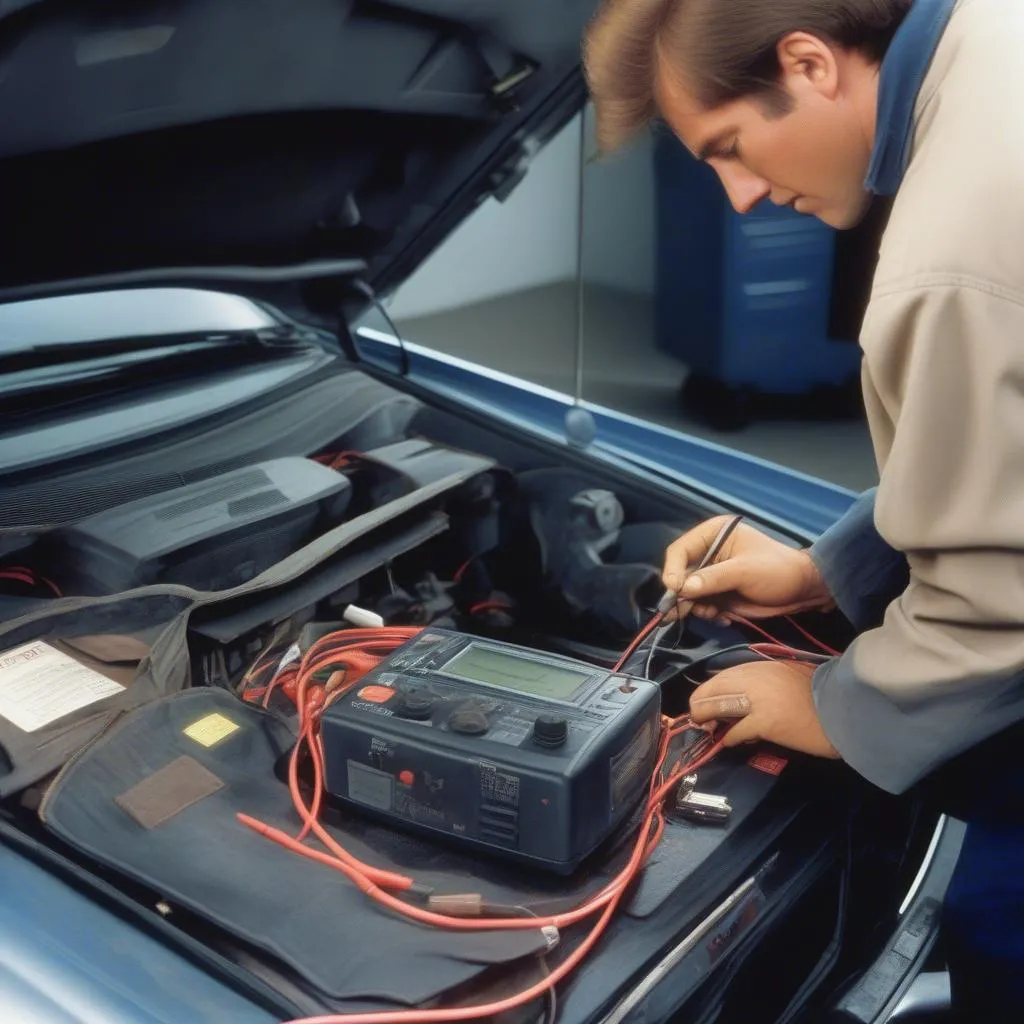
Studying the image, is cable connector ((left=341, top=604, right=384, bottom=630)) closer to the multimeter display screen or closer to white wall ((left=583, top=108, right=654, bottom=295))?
the multimeter display screen

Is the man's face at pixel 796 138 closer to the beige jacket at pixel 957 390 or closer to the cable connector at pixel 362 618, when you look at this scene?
the beige jacket at pixel 957 390

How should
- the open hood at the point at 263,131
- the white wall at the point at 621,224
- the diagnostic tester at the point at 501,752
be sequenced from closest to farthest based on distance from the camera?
the diagnostic tester at the point at 501,752
the open hood at the point at 263,131
the white wall at the point at 621,224

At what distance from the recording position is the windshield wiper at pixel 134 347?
149cm

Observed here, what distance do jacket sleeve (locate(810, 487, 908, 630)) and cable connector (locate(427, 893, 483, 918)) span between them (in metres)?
0.58

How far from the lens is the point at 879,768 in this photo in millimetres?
900

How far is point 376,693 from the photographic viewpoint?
0.89m

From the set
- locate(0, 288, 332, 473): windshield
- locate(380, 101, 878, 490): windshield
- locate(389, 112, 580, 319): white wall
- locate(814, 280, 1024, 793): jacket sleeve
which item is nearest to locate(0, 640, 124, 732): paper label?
locate(0, 288, 332, 473): windshield

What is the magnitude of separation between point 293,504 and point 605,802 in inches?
24.8

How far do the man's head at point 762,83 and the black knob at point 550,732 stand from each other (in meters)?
0.47

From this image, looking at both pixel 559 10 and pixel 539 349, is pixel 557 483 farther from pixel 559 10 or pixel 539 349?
pixel 539 349

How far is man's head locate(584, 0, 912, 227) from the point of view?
79cm

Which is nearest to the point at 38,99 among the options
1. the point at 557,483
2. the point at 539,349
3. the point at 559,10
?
the point at 559,10

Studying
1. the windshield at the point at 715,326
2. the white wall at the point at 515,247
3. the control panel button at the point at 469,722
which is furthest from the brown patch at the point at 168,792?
the white wall at the point at 515,247

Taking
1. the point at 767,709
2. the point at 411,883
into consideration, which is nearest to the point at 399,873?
the point at 411,883
